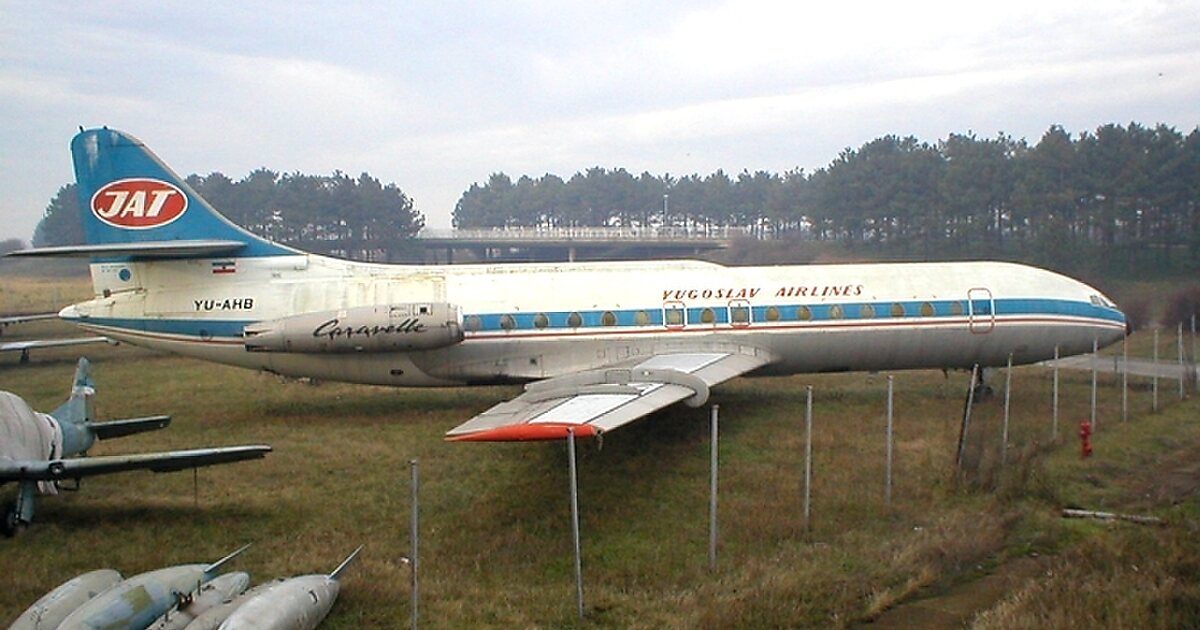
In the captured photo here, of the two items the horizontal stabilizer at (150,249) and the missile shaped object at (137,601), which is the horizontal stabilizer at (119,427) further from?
the missile shaped object at (137,601)

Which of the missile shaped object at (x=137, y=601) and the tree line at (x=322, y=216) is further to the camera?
the tree line at (x=322, y=216)

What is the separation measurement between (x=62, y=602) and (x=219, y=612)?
1.58 m

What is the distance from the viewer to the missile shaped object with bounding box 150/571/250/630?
7.74m

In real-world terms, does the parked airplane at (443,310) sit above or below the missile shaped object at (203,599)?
above

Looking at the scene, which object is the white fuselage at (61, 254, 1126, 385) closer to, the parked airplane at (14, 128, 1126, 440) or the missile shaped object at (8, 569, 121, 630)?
the parked airplane at (14, 128, 1126, 440)

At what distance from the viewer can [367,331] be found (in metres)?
16.7

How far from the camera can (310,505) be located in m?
12.6

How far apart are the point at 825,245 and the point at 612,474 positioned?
3889cm

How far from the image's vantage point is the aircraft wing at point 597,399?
9977 millimetres

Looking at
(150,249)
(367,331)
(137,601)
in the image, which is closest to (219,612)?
(137,601)

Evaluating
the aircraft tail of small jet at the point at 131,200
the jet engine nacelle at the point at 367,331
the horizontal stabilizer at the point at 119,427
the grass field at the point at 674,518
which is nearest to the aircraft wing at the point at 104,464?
the grass field at the point at 674,518

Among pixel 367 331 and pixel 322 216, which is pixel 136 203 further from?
pixel 322 216

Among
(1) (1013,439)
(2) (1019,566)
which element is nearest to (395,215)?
(1) (1013,439)

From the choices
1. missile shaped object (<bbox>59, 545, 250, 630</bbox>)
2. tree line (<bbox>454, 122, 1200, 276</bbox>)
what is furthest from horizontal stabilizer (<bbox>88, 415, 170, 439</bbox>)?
tree line (<bbox>454, 122, 1200, 276</bbox>)
